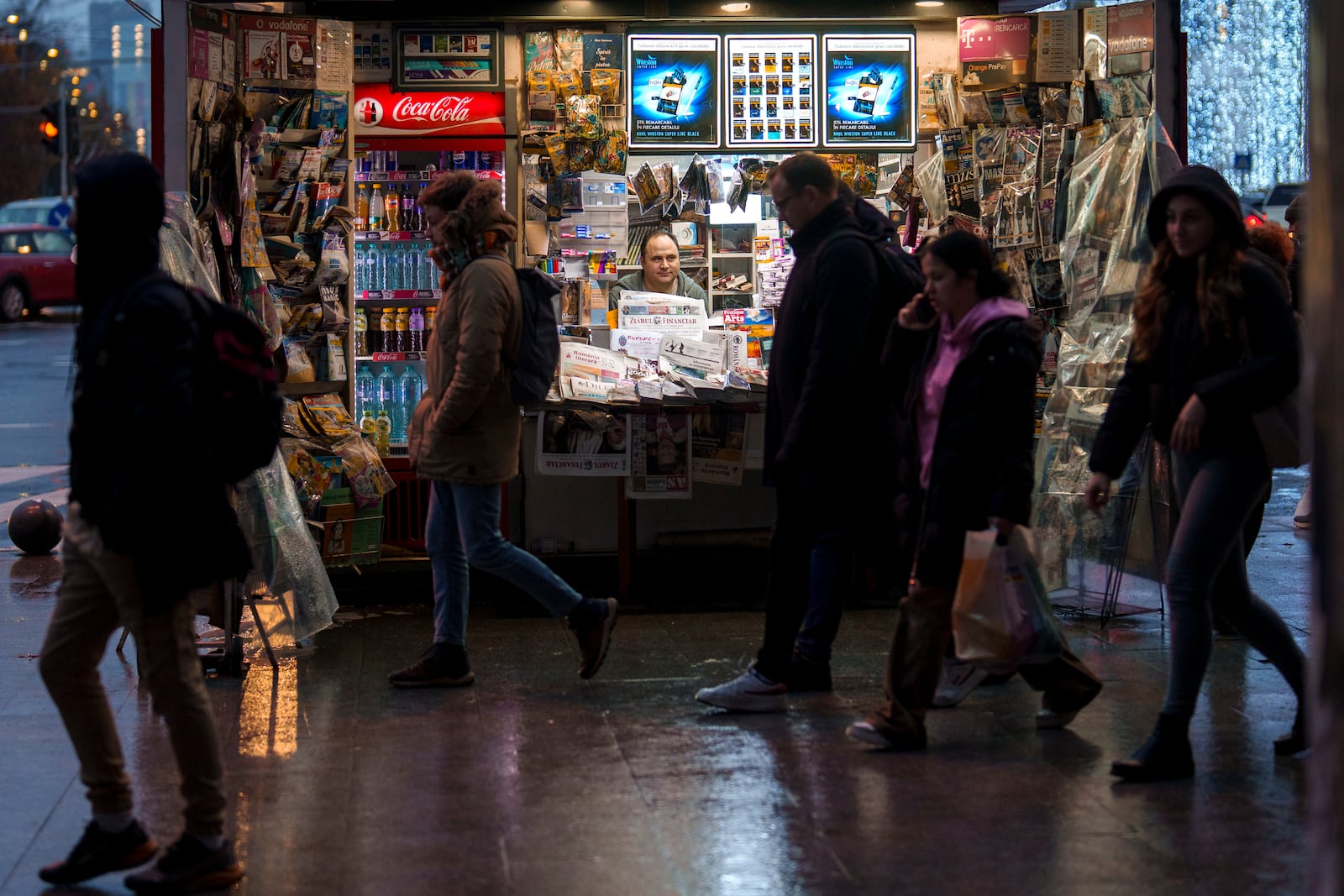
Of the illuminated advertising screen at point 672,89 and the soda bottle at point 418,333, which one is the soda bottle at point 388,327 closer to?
the soda bottle at point 418,333

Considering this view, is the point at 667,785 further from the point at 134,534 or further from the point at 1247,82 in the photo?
the point at 1247,82

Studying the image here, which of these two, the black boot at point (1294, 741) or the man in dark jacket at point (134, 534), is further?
the black boot at point (1294, 741)

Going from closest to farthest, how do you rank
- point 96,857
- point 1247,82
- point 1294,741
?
point 96,857 → point 1294,741 → point 1247,82

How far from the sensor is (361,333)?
840cm

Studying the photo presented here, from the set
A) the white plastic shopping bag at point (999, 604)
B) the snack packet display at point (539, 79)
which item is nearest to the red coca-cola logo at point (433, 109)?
the snack packet display at point (539, 79)

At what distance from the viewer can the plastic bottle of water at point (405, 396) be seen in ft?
27.9

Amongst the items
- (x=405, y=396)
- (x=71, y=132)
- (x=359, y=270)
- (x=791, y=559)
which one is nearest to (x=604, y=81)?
(x=359, y=270)

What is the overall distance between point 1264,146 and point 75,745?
2508 cm

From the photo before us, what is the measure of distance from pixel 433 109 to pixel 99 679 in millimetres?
5031

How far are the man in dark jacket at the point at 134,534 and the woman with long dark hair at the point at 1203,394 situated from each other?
270 cm

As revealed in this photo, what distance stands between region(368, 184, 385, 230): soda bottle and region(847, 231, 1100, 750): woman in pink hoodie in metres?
4.19

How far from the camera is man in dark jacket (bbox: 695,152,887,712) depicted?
5148 mm

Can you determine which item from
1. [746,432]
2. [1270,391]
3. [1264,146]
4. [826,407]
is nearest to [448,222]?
[826,407]

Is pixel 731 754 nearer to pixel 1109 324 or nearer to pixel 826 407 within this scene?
pixel 826 407
